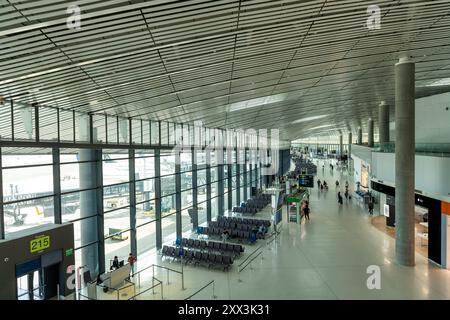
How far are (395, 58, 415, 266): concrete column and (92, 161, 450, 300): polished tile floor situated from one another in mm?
880

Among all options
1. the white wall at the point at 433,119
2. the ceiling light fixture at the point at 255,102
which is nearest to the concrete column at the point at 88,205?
the ceiling light fixture at the point at 255,102

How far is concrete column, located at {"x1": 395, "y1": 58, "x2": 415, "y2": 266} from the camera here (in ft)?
46.8

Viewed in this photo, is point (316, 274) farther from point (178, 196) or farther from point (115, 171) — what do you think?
point (115, 171)

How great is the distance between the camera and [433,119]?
20.7 m

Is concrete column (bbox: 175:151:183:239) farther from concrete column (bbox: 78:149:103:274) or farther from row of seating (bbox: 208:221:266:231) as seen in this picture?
concrete column (bbox: 78:149:103:274)

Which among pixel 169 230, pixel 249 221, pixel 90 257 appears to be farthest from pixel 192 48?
pixel 249 221

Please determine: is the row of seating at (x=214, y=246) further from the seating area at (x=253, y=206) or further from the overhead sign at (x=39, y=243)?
the seating area at (x=253, y=206)

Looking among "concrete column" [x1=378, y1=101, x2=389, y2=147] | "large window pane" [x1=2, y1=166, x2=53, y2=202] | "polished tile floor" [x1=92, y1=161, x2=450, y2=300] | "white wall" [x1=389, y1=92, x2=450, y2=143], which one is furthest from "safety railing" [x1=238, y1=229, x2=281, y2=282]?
"concrete column" [x1=378, y1=101, x2=389, y2=147]

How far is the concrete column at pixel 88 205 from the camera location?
13422 mm

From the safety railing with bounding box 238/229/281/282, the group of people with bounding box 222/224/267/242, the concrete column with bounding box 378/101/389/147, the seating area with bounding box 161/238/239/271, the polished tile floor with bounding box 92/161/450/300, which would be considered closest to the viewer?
the polished tile floor with bounding box 92/161/450/300

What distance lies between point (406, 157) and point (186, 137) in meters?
12.4

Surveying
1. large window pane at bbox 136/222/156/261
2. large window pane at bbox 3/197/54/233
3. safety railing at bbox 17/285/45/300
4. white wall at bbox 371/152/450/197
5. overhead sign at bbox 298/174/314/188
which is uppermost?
white wall at bbox 371/152/450/197

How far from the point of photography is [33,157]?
11.0 meters
